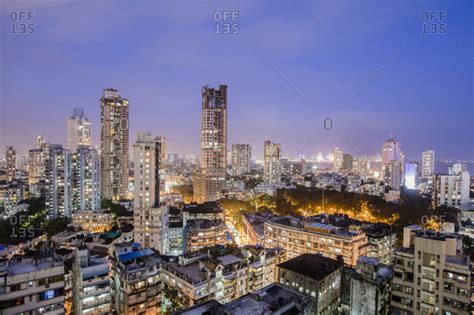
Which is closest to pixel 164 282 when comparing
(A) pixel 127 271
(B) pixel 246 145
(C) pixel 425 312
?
A: (A) pixel 127 271

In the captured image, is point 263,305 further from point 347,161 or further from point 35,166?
point 347,161

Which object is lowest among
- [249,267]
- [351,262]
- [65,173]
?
[351,262]

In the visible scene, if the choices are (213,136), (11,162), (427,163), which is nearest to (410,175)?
(427,163)

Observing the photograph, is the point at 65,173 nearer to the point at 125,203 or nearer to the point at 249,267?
the point at 125,203

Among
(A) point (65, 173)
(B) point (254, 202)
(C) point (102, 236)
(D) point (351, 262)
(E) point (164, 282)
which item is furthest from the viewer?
(B) point (254, 202)

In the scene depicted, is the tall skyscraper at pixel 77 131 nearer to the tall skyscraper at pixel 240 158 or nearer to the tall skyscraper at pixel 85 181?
the tall skyscraper at pixel 85 181

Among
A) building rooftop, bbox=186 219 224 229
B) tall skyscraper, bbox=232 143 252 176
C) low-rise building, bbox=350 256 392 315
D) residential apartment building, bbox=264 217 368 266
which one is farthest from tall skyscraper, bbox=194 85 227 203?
low-rise building, bbox=350 256 392 315
